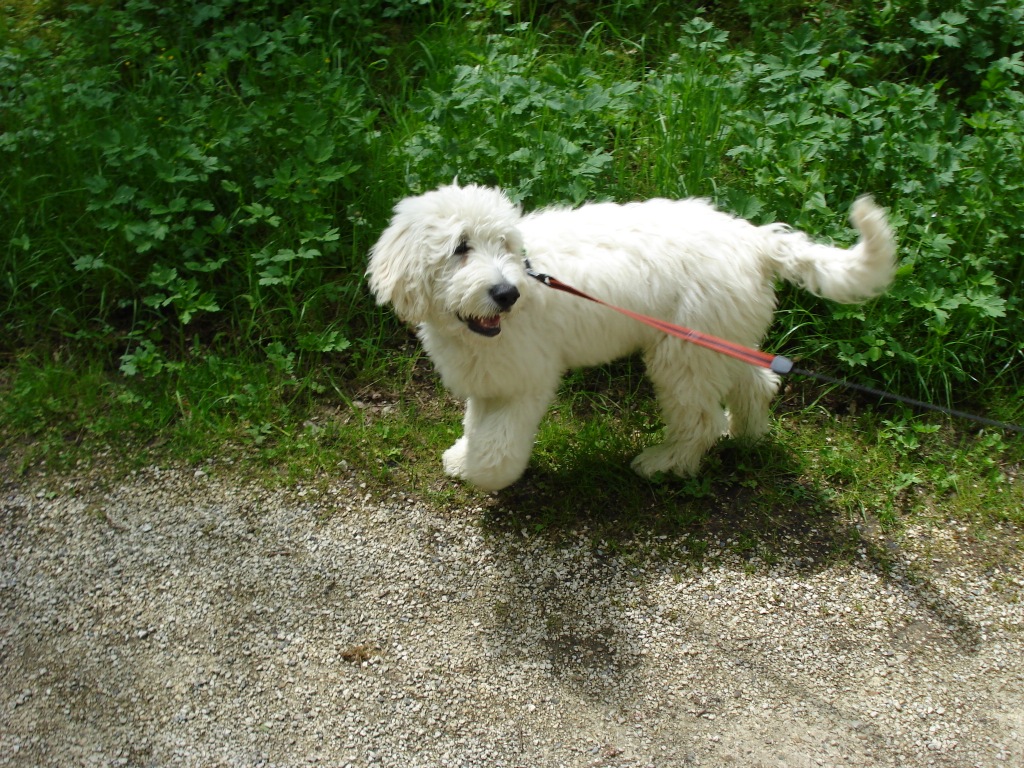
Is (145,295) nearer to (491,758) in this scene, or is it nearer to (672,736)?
(491,758)

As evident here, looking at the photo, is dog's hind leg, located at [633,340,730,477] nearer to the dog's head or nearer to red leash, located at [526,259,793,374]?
red leash, located at [526,259,793,374]

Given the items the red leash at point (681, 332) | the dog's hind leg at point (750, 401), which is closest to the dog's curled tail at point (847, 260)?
the red leash at point (681, 332)

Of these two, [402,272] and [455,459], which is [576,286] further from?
[455,459]

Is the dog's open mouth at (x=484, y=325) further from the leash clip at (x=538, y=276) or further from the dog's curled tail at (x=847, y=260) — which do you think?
the dog's curled tail at (x=847, y=260)

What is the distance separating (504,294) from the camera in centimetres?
304

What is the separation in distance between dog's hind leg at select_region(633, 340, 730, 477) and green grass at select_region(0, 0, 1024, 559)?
0.41 ft

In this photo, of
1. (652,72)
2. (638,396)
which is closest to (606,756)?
(638,396)

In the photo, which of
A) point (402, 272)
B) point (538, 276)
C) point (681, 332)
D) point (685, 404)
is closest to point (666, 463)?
point (685, 404)

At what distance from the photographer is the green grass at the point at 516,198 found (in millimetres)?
3977

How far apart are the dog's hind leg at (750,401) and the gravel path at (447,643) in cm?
67

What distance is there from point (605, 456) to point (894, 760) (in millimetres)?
1672

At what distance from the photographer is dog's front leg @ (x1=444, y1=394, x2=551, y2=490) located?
348 centimetres

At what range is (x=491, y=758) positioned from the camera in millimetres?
2910

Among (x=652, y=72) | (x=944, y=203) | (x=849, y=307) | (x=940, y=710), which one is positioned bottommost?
(x=940, y=710)
